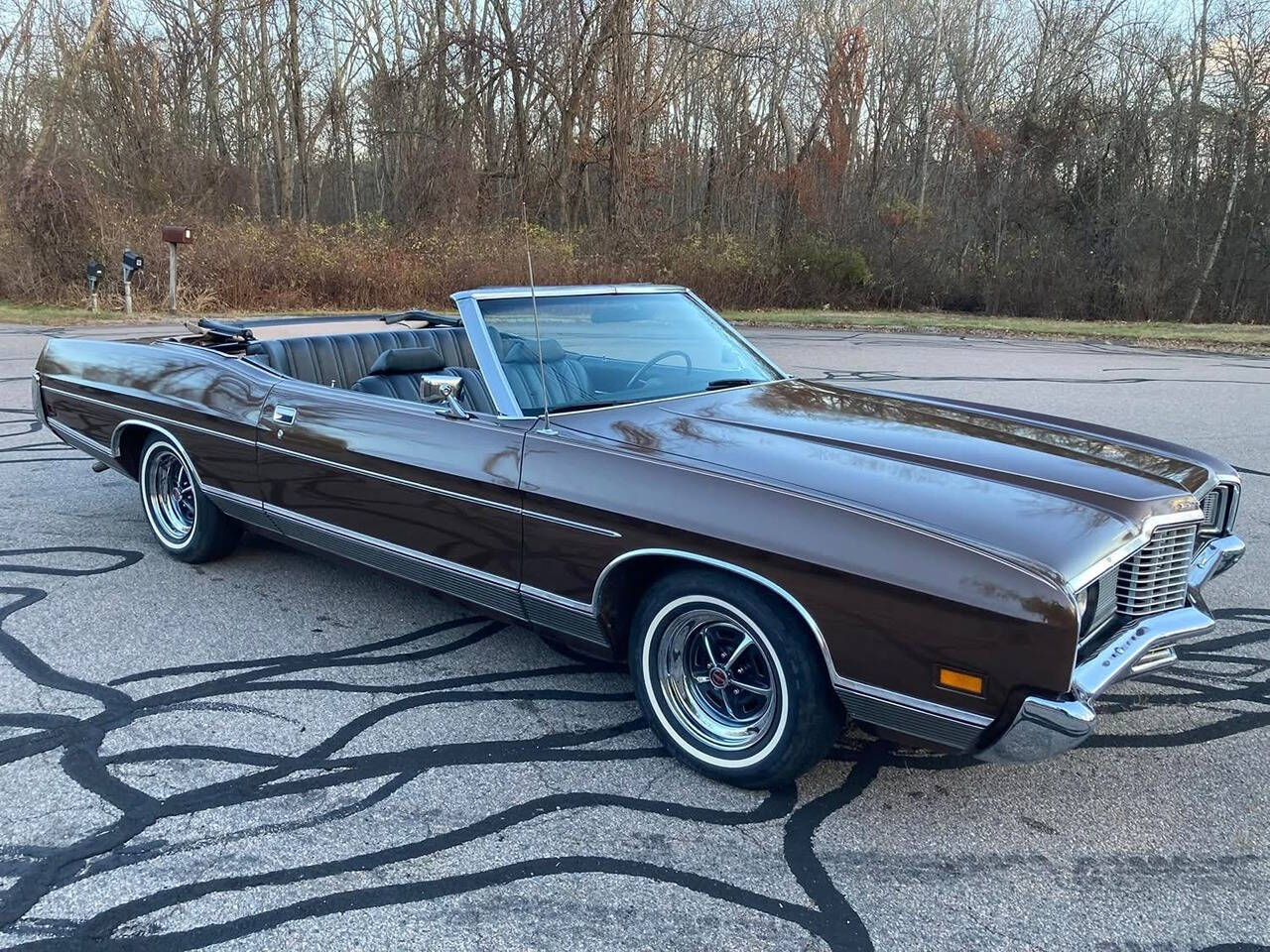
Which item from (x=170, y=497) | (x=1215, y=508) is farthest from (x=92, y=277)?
(x=1215, y=508)

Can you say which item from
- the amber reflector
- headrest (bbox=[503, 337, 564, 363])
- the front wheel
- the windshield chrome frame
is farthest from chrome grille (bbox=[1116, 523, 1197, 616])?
headrest (bbox=[503, 337, 564, 363])

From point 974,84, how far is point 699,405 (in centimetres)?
3139

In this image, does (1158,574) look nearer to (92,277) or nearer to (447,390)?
(447,390)

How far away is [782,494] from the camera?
280 centimetres

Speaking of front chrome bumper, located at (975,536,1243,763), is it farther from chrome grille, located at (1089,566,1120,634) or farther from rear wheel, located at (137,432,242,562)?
Result: rear wheel, located at (137,432,242,562)

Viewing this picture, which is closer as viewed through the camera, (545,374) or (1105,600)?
(1105,600)

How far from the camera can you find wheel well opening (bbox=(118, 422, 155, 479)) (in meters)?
5.06

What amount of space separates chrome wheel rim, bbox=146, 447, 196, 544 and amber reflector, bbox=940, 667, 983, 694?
3.79 m

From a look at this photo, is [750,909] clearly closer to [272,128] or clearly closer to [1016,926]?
[1016,926]

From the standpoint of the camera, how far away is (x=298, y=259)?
1989 centimetres

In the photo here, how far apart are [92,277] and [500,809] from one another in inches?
700

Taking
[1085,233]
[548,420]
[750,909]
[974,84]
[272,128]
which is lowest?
[750,909]

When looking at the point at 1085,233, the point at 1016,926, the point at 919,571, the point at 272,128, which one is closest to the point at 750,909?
the point at 1016,926

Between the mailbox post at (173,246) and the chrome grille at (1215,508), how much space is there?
56.2 ft
